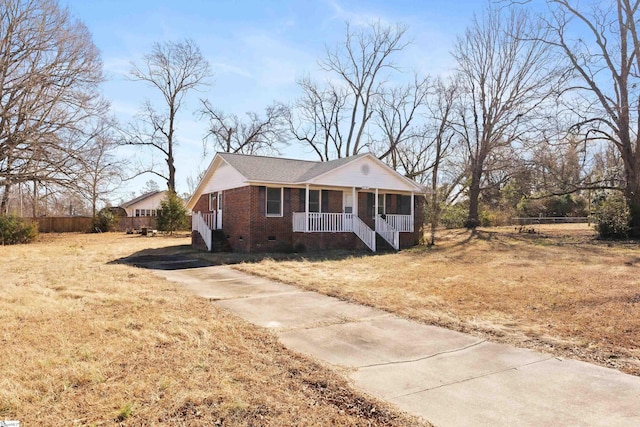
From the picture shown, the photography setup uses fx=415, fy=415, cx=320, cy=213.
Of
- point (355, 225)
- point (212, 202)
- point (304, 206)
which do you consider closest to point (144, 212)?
point (212, 202)

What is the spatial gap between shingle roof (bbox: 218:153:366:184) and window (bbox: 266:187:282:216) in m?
0.62

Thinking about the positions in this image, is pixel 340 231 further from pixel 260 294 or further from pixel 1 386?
pixel 1 386

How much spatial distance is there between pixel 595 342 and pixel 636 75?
19.6 m

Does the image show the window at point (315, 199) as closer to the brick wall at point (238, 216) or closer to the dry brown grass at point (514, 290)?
the brick wall at point (238, 216)

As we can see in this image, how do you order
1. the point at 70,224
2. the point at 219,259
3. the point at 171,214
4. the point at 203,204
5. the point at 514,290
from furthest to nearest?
the point at 70,224 < the point at 171,214 < the point at 203,204 < the point at 219,259 < the point at 514,290

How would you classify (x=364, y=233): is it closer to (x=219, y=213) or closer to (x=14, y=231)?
(x=219, y=213)

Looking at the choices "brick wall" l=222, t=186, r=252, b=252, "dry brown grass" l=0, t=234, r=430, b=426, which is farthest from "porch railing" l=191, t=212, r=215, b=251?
"dry brown grass" l=0, t=234, r=430, b=426

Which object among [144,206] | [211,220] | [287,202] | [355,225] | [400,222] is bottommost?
[355,225]

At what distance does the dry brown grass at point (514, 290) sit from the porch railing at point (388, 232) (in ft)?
7.18

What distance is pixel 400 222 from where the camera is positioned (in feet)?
68.6

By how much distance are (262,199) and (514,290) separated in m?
11.5

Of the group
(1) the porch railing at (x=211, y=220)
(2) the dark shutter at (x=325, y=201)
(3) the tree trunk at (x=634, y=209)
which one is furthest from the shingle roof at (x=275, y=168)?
(3) the tree trunk at (x=634, y=209)

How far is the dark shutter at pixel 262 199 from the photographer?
1788 centimetres

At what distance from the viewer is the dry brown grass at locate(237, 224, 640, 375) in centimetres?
562
